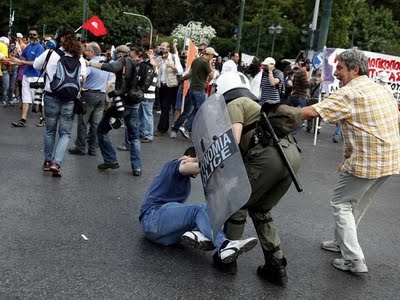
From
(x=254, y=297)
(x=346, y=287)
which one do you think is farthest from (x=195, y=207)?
(x=346, y=287)

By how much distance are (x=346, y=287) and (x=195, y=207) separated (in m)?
1.30

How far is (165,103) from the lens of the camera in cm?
1194

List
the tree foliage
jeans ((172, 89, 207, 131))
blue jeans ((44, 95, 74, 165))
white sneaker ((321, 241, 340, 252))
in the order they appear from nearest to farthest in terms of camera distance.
→ white sneaker ((321, 241, 340, 252))
blue jeans ((44, 95, 74, 165))
jeans ((172, 89, 207, 131))
the tree foliage

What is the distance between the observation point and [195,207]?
14.9 ft

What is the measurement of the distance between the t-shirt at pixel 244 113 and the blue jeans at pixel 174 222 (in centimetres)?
66

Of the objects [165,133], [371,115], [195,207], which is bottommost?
[165,133]

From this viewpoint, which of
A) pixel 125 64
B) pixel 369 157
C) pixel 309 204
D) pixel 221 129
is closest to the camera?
pixel 221 129

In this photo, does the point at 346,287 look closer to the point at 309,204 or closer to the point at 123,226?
the point at 123,226

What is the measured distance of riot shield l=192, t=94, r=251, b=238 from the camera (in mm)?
3758

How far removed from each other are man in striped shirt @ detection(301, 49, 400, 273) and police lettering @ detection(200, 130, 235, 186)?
835 millimetres

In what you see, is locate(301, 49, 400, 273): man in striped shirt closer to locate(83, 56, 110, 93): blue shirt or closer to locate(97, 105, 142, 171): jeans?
locate(97, 105, 142, 171): jeans

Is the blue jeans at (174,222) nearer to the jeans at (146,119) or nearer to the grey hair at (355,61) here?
the grey hair at (355,61)

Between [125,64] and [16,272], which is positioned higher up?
[125,64]

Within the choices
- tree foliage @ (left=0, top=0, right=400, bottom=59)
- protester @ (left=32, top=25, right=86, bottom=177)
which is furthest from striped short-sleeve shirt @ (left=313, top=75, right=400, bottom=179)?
tree foliage @ (left=0, top=0, right=400, bottom=59)
